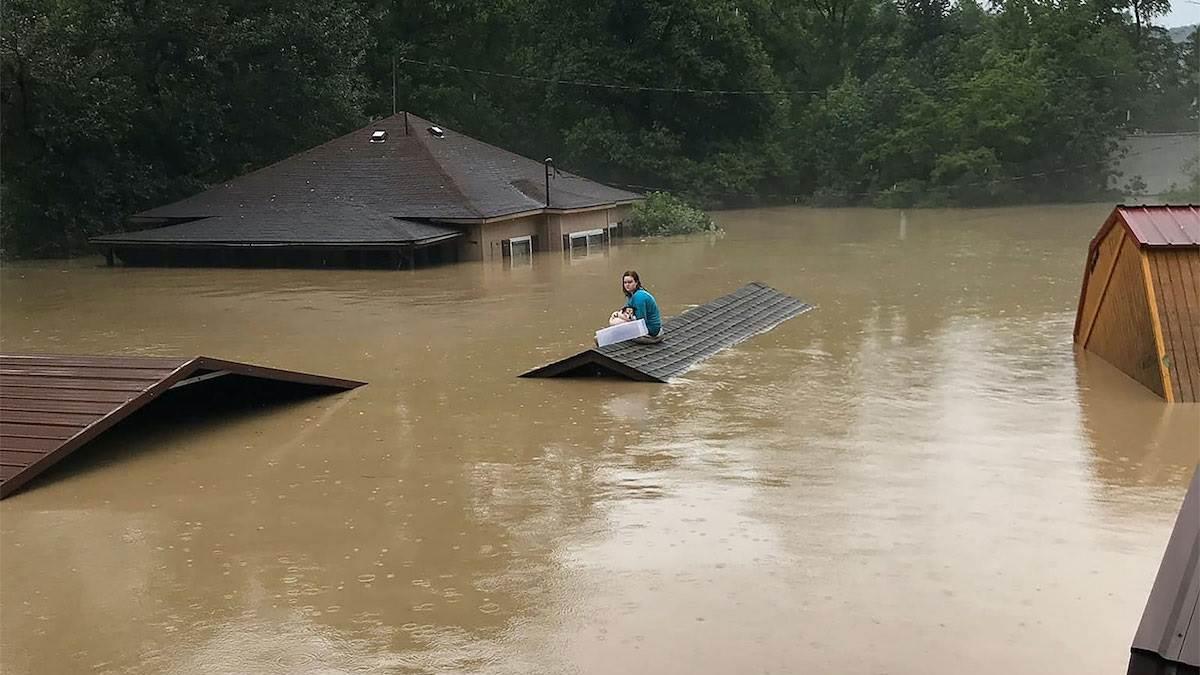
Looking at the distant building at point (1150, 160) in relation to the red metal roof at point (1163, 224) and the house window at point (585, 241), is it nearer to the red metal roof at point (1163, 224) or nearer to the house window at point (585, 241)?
the house window at point (585, 241)

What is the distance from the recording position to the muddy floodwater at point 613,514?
6926 mm

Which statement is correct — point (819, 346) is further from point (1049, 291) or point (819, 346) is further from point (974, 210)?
point (974, 210)

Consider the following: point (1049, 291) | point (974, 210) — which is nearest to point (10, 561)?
point (1049, 291)

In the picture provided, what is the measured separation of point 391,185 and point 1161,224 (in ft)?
72.8

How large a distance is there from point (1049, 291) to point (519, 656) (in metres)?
19.0

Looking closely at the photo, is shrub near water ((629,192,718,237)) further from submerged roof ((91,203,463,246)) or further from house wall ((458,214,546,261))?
submerged roof ((91,203,463,246))

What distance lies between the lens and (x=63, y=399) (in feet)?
36.1

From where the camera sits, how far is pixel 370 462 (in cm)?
1119

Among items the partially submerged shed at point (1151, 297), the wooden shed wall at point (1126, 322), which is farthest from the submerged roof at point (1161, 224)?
the wooden shed wall at point (1126, 322)

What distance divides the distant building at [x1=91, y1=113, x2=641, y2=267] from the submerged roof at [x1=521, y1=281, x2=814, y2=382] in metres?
11.1

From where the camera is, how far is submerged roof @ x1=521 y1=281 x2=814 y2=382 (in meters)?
14.8

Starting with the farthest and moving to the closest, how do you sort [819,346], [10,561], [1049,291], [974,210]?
[974,210] → [1049,291] → [819,346] → [10,561]

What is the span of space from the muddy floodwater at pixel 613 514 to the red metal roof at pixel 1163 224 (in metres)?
1.69

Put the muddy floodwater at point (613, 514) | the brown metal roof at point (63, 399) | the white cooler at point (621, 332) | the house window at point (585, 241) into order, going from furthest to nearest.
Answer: the house window at point (585, 241) < the white cooler at point (621, 332) < the brown metal roof at point (63, 399) < the muddy floodwater at point (613, 514)
